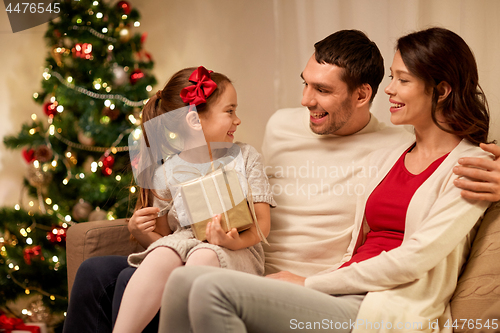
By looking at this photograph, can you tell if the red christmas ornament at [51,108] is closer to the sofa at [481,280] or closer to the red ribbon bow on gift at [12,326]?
the red ribbon bow on gift at [12,326]

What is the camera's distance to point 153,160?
1.67m

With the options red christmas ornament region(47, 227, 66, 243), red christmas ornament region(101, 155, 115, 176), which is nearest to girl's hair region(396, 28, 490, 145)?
red christmas ornament region(101, 155, 115, 176)

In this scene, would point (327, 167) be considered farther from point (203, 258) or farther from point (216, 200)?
point (203, 258)

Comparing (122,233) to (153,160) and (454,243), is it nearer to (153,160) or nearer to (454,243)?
(153,160)

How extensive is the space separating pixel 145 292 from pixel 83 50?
5.33 ft

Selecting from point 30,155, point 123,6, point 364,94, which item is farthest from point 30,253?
point 364,94

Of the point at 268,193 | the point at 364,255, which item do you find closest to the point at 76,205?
the point at 268,193

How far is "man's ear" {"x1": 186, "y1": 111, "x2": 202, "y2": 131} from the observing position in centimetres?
158

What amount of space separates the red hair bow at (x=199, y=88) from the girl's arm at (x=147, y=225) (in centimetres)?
46


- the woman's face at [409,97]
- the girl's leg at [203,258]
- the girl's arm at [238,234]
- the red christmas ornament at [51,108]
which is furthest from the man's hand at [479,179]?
the red christmas ornament at [51,108]

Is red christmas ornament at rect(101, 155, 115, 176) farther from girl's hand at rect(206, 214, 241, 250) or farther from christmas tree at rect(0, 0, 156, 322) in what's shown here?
girl's hand at rect(206, 214, 241, 250)

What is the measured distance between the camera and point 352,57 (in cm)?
161

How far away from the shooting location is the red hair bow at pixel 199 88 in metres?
Answer: 1.53

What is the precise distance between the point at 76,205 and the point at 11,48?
147 cm
